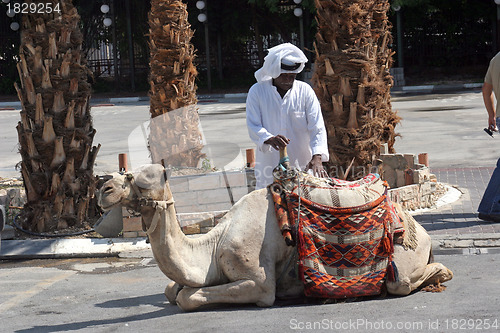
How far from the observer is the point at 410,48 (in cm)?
3472

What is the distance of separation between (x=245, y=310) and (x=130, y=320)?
86 cm

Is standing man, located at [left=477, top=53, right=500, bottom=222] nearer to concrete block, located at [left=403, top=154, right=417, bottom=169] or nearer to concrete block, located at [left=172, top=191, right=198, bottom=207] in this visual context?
concrete block, located at [left=403, top=154, right=417, bottom=169]

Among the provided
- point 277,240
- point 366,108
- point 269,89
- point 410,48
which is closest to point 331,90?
point 366,108

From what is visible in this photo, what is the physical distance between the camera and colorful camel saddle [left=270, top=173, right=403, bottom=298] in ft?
20.5

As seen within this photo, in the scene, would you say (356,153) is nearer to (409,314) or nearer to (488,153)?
(409,314)

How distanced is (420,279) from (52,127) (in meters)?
5.43

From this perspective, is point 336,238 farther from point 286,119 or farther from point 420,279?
point 286,119

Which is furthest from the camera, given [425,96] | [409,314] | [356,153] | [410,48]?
[410,48]

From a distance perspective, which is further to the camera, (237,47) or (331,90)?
(237,47)

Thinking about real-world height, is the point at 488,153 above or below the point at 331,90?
below

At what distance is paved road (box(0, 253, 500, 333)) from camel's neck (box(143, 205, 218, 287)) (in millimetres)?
310

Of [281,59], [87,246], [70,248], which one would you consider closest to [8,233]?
[70,248]

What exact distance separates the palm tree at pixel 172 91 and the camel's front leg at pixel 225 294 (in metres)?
6.12

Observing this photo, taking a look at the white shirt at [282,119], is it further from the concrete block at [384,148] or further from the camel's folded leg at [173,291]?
the concrete block at [384,148]
